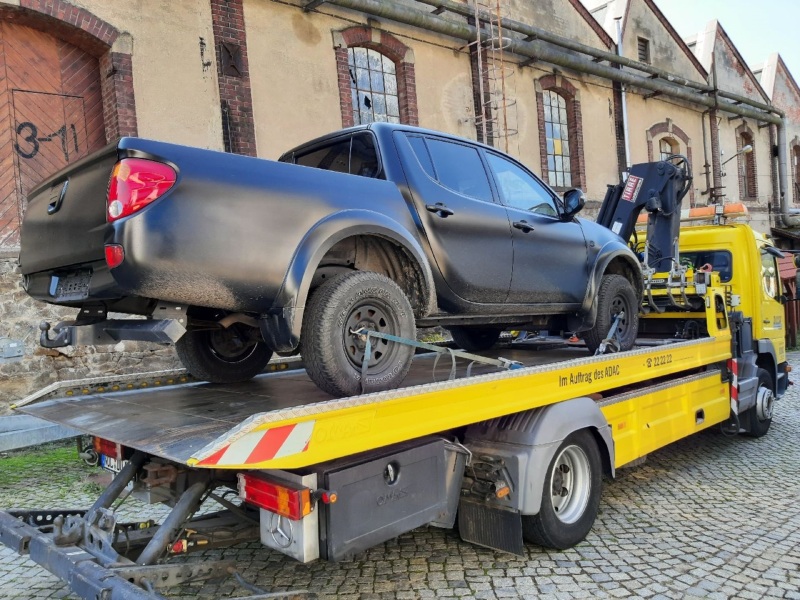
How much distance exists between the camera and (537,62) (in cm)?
1356

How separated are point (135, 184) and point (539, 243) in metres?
2.80

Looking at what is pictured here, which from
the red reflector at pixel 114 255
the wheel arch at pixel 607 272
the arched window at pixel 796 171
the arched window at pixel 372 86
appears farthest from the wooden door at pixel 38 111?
the arched window at pixel 796 171

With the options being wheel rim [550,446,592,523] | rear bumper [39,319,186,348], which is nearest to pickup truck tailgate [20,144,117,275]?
rear bumper [39,319,186,348]

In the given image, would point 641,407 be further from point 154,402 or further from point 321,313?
point 154,402

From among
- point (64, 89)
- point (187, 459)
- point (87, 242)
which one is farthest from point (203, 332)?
point (64, 89)

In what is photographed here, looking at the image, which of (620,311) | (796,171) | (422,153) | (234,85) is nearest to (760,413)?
(620,311)

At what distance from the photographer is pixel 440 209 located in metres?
3.79

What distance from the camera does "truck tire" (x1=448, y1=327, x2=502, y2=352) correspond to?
6070mm

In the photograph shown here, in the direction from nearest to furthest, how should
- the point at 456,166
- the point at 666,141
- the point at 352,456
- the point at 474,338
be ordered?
the point at 352,456, the point at 456,166, the point at 474,338, the point at 666,141

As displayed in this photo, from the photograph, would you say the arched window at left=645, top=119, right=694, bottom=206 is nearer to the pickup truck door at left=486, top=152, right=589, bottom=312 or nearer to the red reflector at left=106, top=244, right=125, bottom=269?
the pickup truck door at left=486, top=152, right=589, bottom=312

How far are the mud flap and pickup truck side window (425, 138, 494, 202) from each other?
6.30 feet

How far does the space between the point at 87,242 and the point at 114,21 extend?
21.4 ft

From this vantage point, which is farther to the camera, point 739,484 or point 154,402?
point 739,484

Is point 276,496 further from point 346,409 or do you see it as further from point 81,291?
point 81,291
